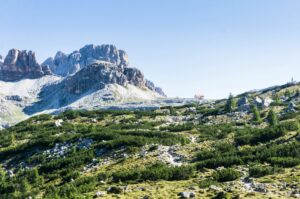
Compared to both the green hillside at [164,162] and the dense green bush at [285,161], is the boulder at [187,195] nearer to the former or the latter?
the green hillside at [164,162]

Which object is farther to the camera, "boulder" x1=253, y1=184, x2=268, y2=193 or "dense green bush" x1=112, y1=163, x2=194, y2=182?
"dense green bush" x1=112, y1=163, x2=194, y2=182

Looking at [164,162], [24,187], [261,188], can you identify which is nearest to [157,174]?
[164,162]

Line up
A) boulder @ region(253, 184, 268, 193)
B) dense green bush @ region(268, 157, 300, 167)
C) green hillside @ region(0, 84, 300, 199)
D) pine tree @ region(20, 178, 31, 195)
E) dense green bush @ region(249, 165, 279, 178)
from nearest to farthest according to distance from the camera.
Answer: boulder @ region(253, 184, 268, 193) < green hillside @ region(0, 84, 300, 199) < dense green bush @ region(249, 165, 279, 178) < dense green bush @ region(268, 157, 300, 167) < pine tree @ region(20, 178, 31, 195)

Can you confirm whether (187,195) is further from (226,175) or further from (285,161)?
(285,161)

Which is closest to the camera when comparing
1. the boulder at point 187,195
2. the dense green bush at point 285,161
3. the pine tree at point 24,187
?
the boulder at point 187,195

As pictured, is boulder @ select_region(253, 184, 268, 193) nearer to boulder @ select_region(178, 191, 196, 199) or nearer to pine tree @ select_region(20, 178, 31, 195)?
boulder @ select_region(178, 191, 196, 199)

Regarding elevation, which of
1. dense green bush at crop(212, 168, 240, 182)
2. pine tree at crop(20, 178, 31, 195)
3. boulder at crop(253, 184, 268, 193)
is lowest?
pine tree at crop(20, 178, 31, 195)

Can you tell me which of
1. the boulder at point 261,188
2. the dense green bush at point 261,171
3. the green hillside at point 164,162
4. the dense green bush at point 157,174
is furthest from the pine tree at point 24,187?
the boulder at point 261,188

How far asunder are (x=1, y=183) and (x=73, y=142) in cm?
1975

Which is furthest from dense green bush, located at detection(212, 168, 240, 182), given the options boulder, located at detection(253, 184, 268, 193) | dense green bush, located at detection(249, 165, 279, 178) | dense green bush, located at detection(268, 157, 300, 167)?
dense green bush, located at detection(268, 157, 300, 167)

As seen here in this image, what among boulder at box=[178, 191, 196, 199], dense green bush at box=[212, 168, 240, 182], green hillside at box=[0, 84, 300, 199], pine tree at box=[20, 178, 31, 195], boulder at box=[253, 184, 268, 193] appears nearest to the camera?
boulder at box=[253, 184, 268, 193]

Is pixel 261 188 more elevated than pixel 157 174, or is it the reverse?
pixel 157 174

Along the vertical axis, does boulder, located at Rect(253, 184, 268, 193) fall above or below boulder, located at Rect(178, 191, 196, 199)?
above

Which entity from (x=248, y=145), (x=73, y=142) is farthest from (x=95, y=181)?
(x=73, y=142)
